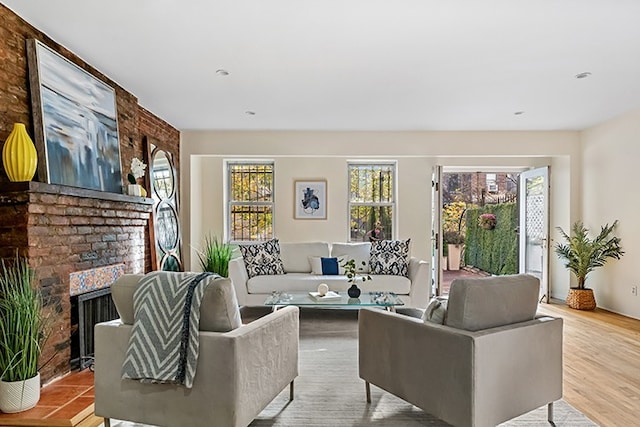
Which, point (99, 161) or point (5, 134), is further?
point (99, 161)

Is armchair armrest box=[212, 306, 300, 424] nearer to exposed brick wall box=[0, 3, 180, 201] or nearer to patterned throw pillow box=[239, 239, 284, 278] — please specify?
exposed brick wall box=[0, 3, 180, 201]

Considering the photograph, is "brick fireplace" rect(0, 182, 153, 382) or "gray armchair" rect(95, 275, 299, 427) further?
"brick fireplace" rect(0, 182, 153, 382)

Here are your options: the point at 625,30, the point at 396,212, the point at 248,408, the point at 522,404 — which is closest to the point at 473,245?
the point at 396,212

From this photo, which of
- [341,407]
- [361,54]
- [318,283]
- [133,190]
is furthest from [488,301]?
[133,190]

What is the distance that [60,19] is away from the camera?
270 cm

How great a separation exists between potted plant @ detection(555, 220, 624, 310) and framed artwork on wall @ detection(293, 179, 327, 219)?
10.9ft

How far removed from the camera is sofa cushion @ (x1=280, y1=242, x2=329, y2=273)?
5.54m

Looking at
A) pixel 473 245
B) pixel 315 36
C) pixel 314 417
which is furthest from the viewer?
pixel 473 245

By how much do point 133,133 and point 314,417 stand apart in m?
3.41

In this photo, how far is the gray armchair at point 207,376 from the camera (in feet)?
6.35

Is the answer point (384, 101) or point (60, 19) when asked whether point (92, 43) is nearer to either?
point (60, 19)

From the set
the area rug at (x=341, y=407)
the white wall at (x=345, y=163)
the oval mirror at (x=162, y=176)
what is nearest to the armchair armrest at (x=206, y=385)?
the area rug at (x=341, y=407)

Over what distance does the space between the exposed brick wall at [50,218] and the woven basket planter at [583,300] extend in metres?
5.36

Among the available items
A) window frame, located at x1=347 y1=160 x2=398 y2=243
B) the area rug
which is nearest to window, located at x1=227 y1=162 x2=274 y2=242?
window frame, located at x1=347 y1=160 x2=398 y2=243
